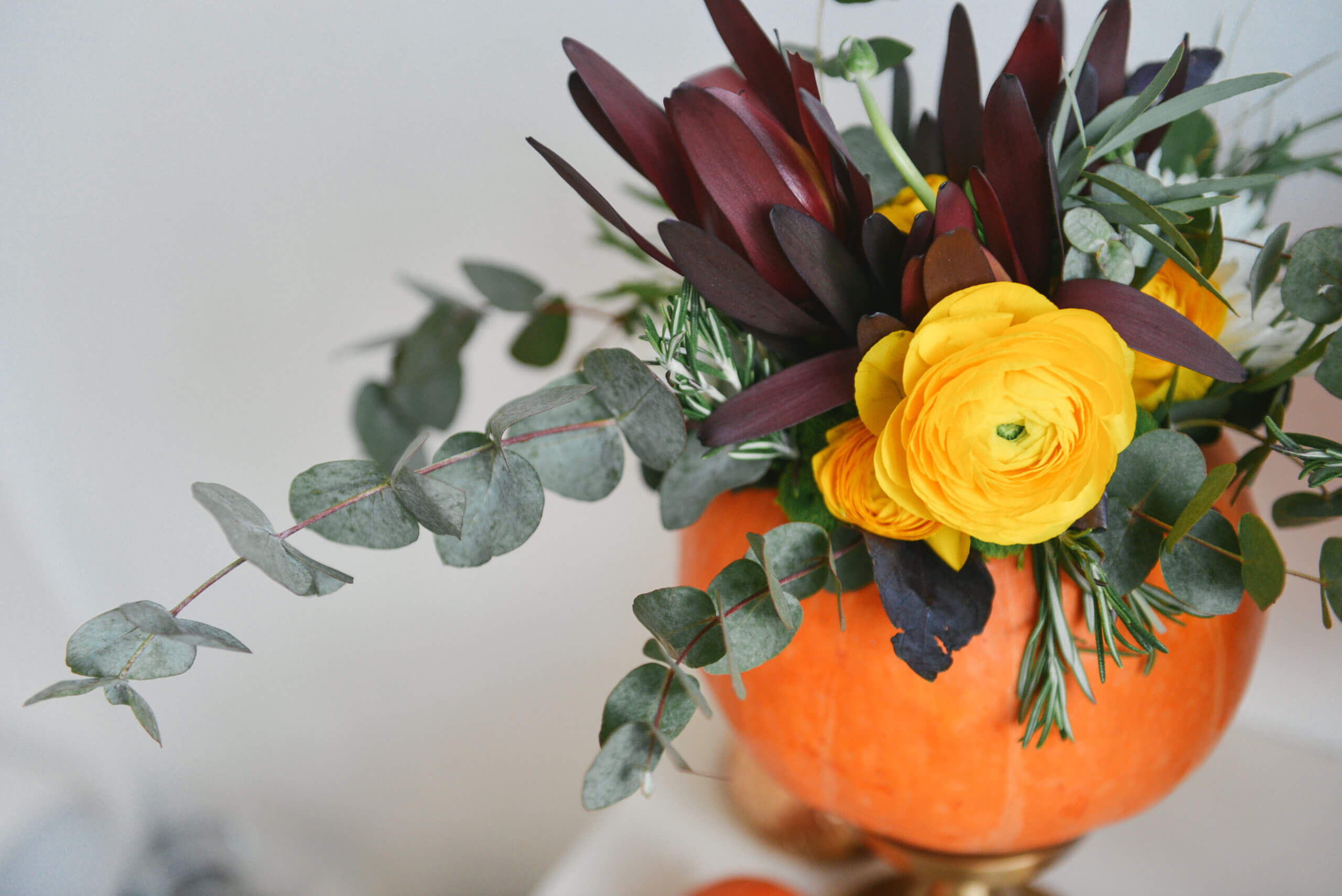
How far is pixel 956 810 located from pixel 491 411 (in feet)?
1.77

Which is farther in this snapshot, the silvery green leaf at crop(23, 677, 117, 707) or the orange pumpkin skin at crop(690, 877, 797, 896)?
the orange pumpkin skin at crop(690, 877, 797, 896)

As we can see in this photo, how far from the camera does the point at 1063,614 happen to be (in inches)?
13.2

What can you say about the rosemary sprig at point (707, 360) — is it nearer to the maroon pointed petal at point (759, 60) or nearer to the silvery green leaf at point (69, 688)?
the maroon pointed petal at point (759, 60)

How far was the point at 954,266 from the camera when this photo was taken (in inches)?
10.8

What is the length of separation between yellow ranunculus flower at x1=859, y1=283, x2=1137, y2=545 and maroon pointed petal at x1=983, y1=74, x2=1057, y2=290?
0.04 m

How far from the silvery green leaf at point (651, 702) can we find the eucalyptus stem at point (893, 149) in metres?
0.18

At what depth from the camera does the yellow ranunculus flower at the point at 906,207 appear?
0.34 meters

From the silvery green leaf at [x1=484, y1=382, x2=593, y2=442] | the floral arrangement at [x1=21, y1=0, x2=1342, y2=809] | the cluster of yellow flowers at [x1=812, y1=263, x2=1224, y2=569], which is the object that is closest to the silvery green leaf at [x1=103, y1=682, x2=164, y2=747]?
the floral arrangement at [x1=21, y1=0, x2=1342, y2=809]

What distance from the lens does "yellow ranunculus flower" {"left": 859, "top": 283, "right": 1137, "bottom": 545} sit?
0.26 meters

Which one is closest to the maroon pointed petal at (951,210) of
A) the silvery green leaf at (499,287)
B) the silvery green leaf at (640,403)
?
the silvery green leaf at (640,403)

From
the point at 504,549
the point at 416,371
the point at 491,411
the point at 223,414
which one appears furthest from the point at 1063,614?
the point at 223,414

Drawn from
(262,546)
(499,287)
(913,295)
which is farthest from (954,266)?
(499,287)

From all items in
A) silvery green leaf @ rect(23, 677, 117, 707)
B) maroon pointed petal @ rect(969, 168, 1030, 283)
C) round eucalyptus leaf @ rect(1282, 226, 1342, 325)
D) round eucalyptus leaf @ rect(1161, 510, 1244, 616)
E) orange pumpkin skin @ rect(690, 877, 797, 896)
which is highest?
silvery green leaf @ rect(23, 677, 117, 707)

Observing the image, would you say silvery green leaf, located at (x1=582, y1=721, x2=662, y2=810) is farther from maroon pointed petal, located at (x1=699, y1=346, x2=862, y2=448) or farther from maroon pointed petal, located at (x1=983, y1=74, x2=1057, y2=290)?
maroon pointed petal, located at (x1=983, y1=74, x2=1057, y2=290)
